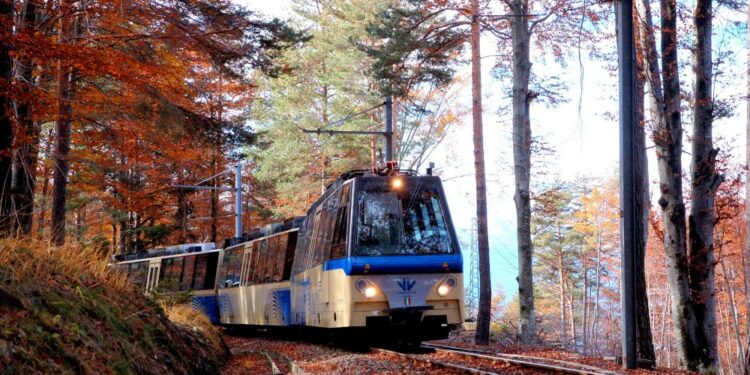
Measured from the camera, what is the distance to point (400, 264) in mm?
12789

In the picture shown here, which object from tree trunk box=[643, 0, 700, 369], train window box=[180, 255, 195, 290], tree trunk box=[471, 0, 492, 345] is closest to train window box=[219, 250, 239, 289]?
train window box=[180, 255, 195, 290]

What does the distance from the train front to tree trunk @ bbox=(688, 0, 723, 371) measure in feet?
17.1

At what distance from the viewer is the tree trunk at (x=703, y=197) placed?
581 inches

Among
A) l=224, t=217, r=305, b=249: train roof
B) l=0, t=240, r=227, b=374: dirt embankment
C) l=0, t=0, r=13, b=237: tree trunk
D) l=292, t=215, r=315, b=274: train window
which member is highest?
l=0, t=0, r=13, b=237: tree trunk

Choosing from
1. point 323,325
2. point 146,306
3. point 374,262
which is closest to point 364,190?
point 374,262

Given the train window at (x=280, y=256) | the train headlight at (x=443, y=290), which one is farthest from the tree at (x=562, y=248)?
the train headlight at (x=443, y=290)

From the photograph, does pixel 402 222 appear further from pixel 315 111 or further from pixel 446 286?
pixel 315 111

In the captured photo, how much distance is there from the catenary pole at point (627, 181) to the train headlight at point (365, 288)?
389cm

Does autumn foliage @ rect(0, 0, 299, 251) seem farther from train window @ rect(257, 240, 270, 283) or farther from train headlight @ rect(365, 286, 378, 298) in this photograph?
train headlight @ rect(365, 286, 378, 298)

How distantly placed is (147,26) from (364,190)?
6.94 metres

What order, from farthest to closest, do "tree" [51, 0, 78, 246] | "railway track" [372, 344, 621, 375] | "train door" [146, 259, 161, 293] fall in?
"train door" [146, 259, 161, 293]
"tree" [51, 0, 78, 246]
"railway track" [372, 344, 621, 375]

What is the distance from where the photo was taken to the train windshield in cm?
1304

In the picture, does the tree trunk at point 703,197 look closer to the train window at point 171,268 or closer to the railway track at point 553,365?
the railway track at point 553,365

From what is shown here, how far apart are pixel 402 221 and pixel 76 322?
757cm
